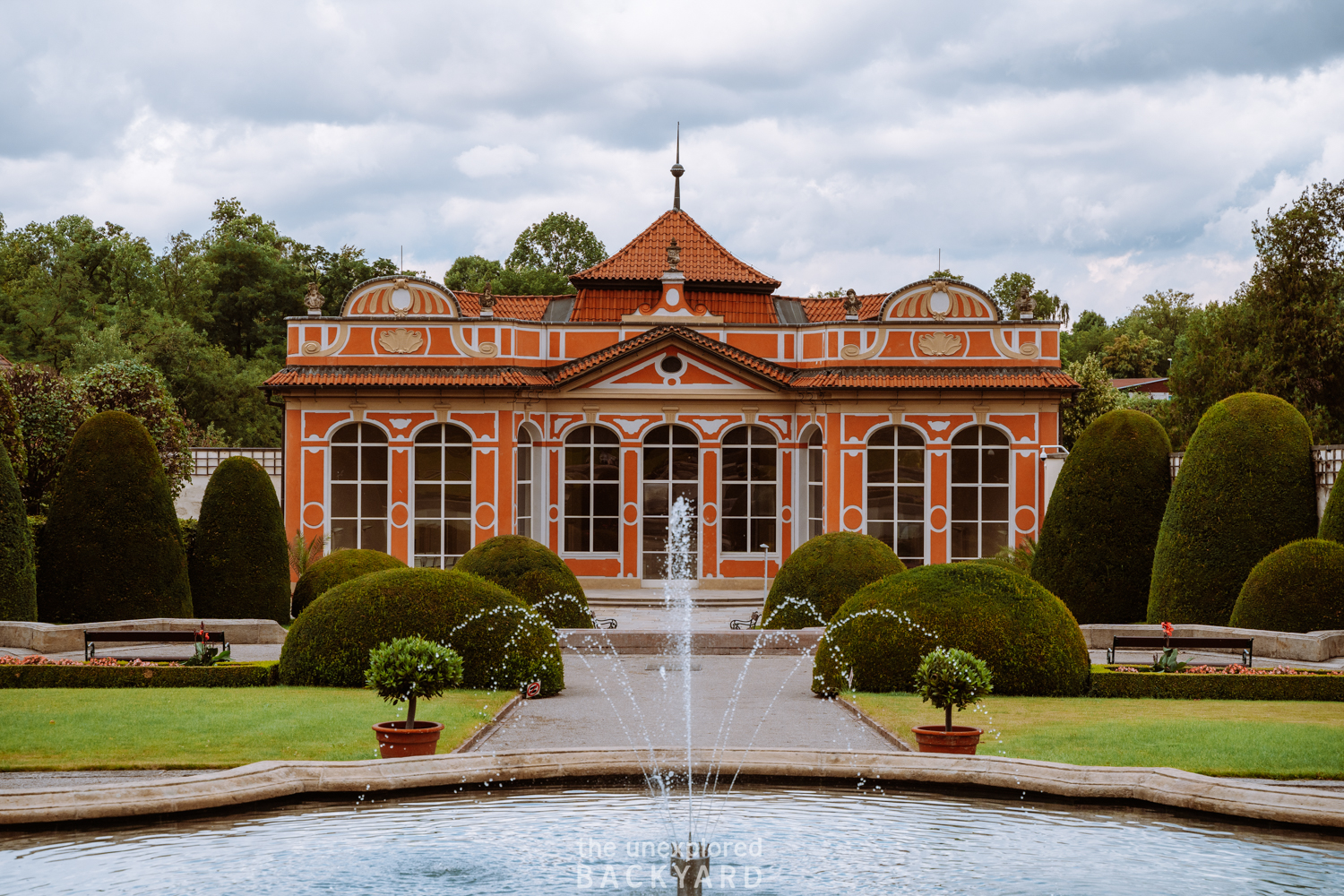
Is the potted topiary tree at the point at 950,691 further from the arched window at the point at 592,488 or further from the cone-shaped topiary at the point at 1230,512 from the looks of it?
the arched window at the point at 592,488

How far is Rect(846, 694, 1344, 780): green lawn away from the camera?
1085 centimetres

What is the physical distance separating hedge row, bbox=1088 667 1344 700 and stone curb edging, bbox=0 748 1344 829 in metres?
6.42

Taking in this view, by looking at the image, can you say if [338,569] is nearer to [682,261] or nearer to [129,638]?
[129,638]

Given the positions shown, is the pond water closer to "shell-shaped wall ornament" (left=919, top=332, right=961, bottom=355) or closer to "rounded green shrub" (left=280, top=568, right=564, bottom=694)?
"rounded green shrub" (left=280, top=568, right=564, bottom=694)

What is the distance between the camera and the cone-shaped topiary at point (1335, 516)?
760 inches

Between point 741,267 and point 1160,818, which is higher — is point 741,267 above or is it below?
above

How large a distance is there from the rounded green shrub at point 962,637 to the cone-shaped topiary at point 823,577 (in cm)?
414

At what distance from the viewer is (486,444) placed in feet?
97.0

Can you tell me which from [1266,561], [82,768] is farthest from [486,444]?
[82,768]

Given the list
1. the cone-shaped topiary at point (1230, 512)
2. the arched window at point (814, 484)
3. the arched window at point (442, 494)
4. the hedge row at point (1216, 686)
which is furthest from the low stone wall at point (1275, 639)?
the arched window at point (442, 494)

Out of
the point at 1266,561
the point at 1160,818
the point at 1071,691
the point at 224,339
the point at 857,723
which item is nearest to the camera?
the point at 1160,818

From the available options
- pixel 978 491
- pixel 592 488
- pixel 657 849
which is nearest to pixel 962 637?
pixel 657 849

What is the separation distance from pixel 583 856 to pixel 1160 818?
372 centimetres

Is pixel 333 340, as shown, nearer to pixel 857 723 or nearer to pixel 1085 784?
pixel 857 723
